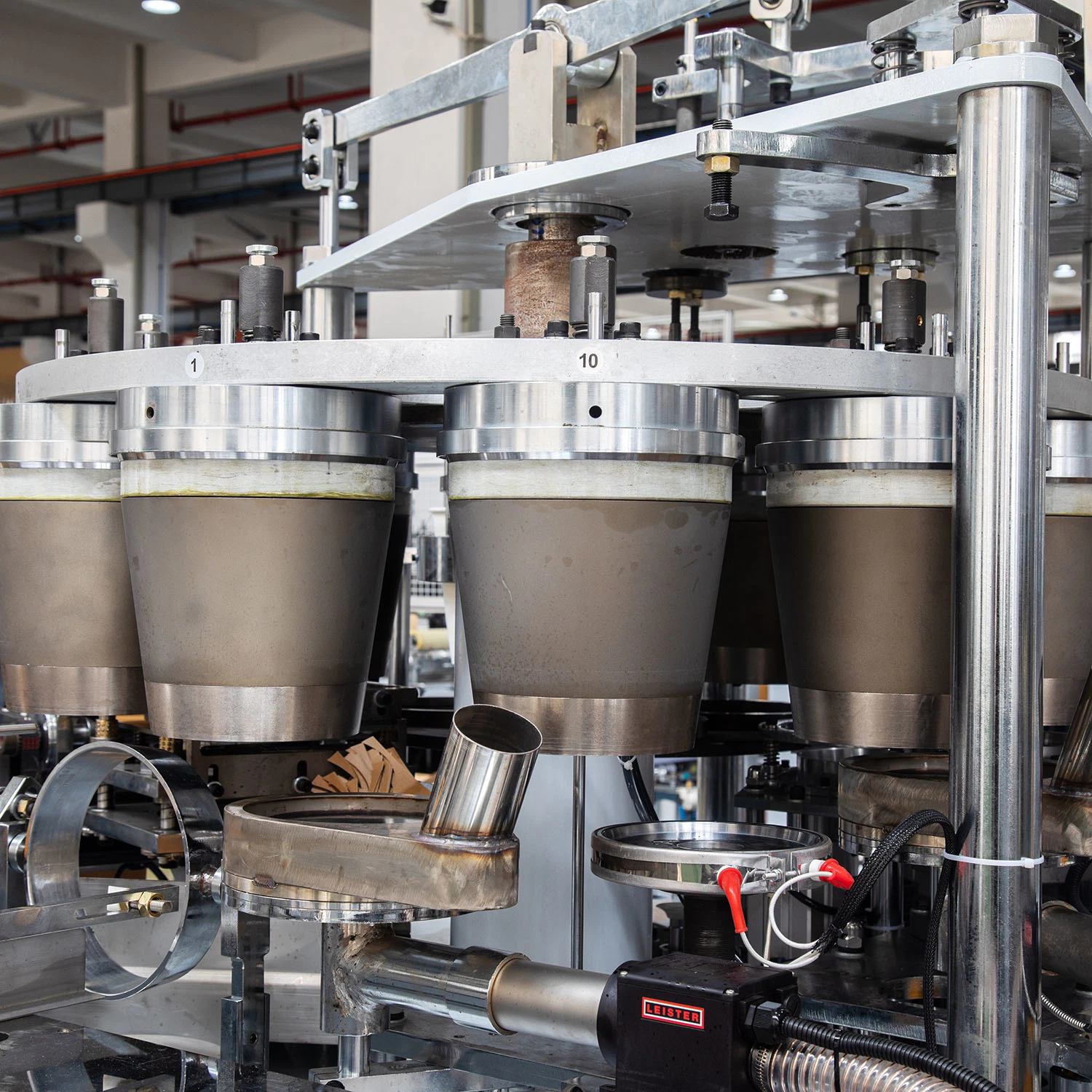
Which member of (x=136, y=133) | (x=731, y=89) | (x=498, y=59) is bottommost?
(x=731, y=89)

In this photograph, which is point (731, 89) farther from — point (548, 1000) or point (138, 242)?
point (138, 242)

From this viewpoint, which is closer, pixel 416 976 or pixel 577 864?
pixel 416 976

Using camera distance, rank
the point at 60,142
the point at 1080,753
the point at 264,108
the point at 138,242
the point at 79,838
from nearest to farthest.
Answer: the point at 1080,753 < the point at 79,838 < the point at 264,108 < the point at 138,242 < the point at 60,142

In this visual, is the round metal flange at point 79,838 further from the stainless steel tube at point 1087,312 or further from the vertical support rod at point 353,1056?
the stainless steel tube at point 1087,312

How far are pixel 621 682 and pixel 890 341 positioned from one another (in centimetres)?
48

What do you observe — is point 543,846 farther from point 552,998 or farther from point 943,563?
point 943,563

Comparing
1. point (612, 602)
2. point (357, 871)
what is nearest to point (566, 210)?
point (612, 602)

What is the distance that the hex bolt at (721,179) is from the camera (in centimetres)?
129

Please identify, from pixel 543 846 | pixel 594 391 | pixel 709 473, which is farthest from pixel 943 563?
pixel 543 846

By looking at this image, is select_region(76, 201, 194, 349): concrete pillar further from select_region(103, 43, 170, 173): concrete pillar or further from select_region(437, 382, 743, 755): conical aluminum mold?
select_region(437, 382, 743, 755): conical aluminum mold

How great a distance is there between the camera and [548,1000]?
123 cm

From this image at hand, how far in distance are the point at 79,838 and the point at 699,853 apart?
2.73 ft

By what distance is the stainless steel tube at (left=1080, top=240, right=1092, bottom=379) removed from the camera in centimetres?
175

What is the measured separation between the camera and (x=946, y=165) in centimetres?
135
